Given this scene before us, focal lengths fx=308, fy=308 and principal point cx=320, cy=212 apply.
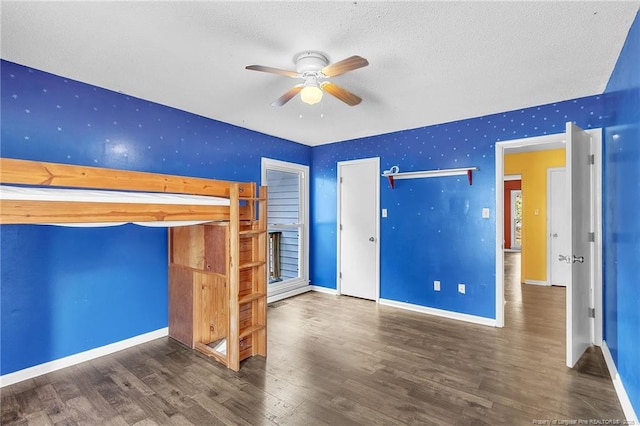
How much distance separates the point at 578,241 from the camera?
263cm

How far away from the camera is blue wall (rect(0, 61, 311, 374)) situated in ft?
7.82

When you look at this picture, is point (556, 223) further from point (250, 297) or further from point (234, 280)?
point (234, 280)

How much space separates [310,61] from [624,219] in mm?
2432

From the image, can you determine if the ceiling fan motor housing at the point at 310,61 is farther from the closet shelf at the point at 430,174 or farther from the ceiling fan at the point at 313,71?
the closet shelf at the point at 430,174

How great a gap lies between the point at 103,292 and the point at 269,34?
8.70 ft

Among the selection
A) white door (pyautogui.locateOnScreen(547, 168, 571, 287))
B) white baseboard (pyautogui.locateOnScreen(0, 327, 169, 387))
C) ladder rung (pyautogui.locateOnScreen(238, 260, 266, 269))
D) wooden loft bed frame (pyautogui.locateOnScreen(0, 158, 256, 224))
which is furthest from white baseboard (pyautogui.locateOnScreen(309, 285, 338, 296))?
white door (pyautogui.locateOnScreen(547, 168, 571, 287))

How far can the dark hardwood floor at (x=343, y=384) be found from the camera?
2018 millimetres

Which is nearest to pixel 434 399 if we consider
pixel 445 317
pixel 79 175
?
pixel 445 317

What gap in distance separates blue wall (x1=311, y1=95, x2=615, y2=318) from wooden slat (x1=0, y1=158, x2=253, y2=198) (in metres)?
2.57

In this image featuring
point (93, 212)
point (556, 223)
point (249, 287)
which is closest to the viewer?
point (93, 212)

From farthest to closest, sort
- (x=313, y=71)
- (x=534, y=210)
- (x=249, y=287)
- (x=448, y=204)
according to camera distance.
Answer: (x=534, y=210), (x=448, y=204), (x=249, y=287), (x=313, y=71)

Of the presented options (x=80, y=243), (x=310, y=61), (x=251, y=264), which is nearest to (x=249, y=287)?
(x=251, y=264)

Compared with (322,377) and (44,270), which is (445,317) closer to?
(322,377)

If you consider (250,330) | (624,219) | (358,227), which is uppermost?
(624,219)
